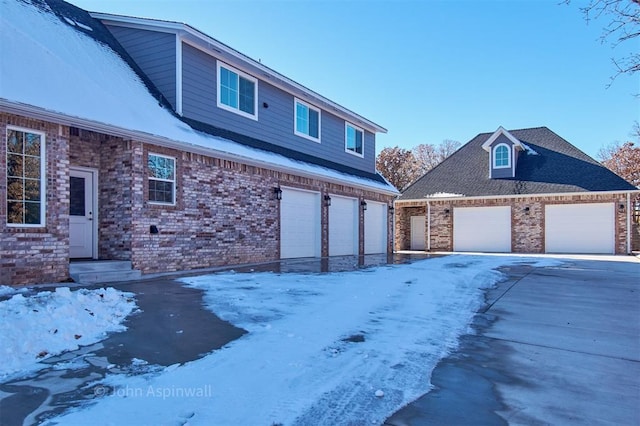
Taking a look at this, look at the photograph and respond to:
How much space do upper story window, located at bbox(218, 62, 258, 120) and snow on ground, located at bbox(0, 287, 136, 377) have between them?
7.66 metres

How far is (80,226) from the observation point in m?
9.14

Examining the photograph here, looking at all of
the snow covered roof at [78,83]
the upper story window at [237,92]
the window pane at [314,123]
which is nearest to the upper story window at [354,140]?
the window pane at [314,123]

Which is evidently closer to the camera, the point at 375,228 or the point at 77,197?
the point at 77,197

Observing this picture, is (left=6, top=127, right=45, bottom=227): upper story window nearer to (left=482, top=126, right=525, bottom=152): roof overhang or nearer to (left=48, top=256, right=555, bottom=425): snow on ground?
(left=48, top=256, right=555, bottom=425): snow on ground

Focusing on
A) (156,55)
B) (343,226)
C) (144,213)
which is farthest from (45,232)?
(343,226)

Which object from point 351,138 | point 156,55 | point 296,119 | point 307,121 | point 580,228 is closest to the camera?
point 156,55

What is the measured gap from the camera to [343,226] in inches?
659

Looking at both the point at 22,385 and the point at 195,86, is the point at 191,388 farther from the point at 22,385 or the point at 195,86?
the point at 195,86

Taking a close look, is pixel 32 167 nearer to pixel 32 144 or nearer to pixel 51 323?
pixel 32 144

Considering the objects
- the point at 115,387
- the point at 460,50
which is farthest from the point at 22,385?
the point at 460,50

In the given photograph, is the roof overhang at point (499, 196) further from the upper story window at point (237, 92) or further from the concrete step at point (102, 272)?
the concrete step at point (102, 272)

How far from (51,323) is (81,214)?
5.45 meters

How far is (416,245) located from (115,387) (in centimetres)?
2265

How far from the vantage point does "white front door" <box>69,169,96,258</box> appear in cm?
901
